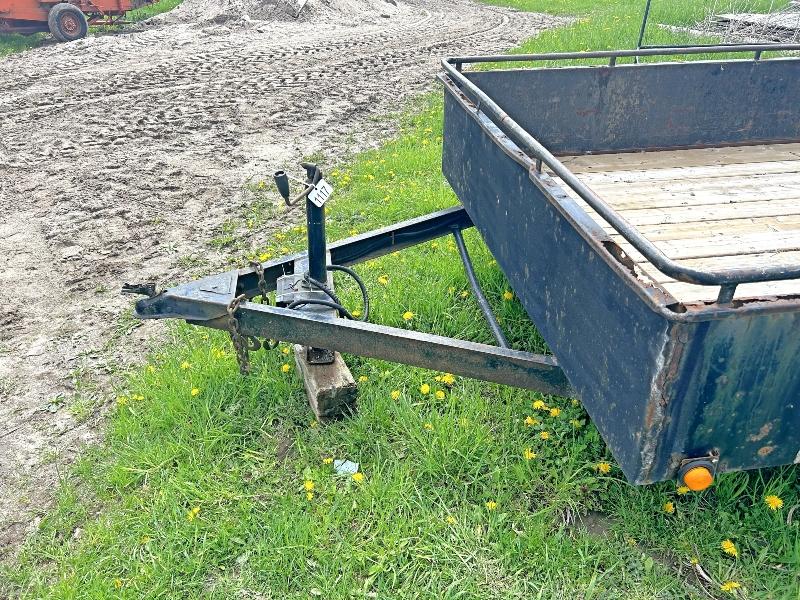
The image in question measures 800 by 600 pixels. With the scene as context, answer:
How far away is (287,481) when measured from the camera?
9.73 feet

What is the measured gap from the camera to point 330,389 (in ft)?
10.2

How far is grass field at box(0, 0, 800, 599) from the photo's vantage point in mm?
2510

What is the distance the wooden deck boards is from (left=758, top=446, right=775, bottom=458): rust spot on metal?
0.63 m

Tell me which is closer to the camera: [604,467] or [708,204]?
[604,467]

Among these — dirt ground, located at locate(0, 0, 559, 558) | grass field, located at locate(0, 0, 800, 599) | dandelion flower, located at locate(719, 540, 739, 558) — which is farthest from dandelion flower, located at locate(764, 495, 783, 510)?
dirt ground, located at locate(0, 0, 559, 558)

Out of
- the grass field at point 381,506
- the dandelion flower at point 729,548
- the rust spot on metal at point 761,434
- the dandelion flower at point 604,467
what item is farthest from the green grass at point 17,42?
the rust spot on metal at point 761,434

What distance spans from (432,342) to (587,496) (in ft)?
2.94

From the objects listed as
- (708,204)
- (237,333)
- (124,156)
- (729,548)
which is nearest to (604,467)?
(729,548)

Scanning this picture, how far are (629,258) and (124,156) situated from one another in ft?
20.0

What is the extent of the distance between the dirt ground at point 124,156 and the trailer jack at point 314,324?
1.01 m

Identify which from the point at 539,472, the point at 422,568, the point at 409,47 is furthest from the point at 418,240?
the point at 409,47

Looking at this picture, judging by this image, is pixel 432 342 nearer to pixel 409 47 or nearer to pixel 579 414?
pixel 579 414

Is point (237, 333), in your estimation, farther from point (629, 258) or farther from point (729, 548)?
point (729, 548)

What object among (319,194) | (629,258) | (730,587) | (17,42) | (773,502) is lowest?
(17,42)
